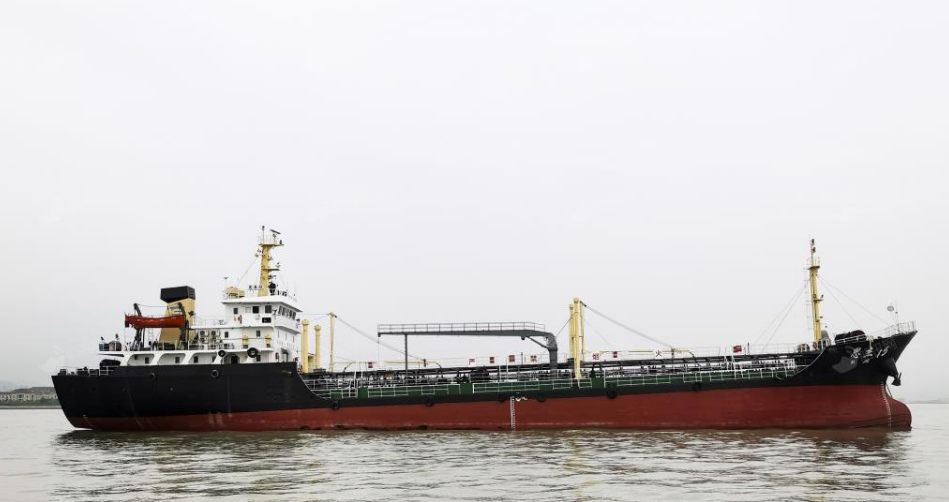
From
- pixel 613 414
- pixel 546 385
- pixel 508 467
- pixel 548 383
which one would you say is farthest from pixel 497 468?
pixel 548 383

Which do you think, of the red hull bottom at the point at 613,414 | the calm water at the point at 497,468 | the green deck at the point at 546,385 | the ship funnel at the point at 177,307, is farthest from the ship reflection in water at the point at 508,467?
the ship funnel at the point at 177,307

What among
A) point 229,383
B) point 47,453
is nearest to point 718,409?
point 229,383

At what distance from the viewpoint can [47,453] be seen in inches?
1095

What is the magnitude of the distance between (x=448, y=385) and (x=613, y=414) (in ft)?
27.2

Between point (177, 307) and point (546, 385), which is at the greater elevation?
point (177, 307)

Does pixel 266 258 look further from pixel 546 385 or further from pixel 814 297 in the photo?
pixel 814 297

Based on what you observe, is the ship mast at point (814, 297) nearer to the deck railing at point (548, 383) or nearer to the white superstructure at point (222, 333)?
the deck railing at point (548, 383)

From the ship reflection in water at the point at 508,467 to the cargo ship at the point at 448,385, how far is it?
222cm

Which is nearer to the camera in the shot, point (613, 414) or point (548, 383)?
point (613, 414)

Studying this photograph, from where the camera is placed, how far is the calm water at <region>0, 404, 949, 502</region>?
1623 cm

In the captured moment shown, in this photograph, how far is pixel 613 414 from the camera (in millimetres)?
33844

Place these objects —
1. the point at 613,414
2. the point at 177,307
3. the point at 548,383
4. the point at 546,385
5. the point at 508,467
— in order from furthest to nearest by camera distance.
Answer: the point at 177,307
the point at 548,383
the point at 546,385
the point at 613,414
the point at 508,467

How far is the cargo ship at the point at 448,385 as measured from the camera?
32.4 metres

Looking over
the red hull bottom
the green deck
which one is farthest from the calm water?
the green deck
